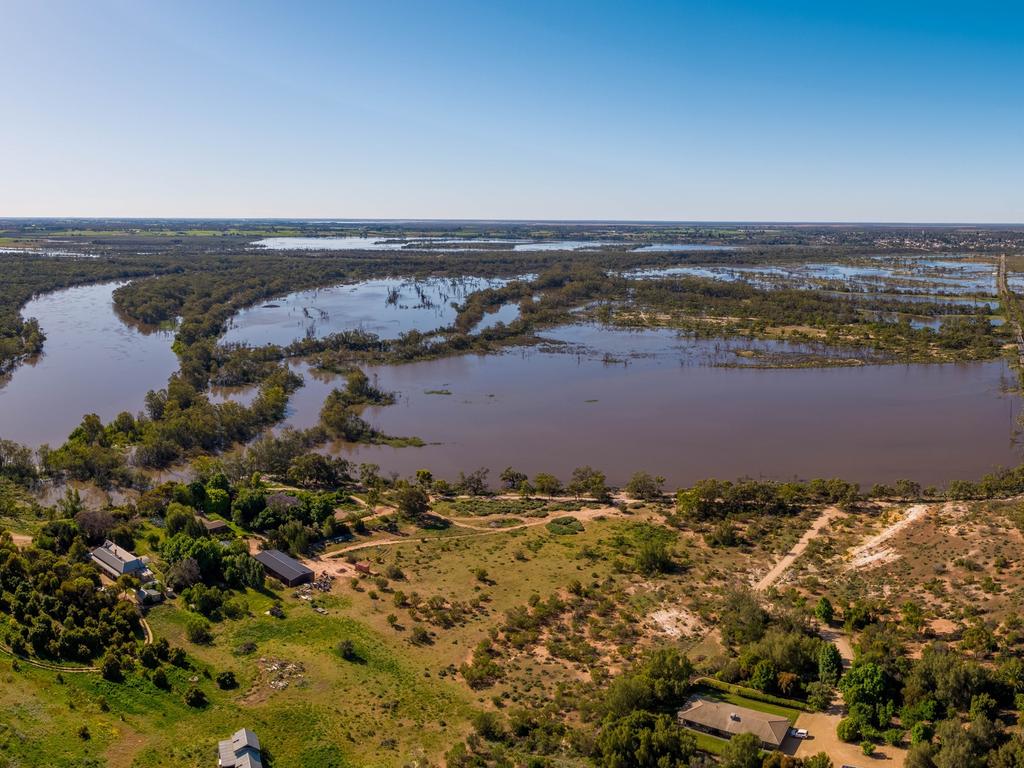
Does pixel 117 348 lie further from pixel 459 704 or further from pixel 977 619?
pixel 977 619

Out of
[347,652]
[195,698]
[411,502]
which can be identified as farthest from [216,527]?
[195,698]

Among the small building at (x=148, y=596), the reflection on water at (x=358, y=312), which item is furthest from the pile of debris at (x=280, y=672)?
the reflection on water at (x=358, y=312)

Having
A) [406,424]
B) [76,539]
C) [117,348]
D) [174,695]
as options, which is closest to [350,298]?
[117,348]

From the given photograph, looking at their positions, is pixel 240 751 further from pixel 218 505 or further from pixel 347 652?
pixel 218 505

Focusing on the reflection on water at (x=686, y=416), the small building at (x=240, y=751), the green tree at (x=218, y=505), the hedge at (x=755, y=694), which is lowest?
the hedge at (x=755, y=694)

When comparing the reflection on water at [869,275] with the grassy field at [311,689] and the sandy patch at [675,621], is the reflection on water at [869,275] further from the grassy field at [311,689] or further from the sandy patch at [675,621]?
the grassy field at [311,689]

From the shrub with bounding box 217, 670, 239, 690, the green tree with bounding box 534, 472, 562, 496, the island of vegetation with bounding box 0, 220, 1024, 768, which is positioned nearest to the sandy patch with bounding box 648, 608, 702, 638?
the island of vegetation with bounding box 0, 220, 1024, 768
